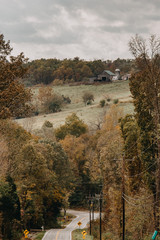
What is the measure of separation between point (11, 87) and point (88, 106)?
8497cm

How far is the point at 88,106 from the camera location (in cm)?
10019

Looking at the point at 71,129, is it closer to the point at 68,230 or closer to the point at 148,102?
the point at 68,230

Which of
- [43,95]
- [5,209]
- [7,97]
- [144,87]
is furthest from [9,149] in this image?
[43,95]

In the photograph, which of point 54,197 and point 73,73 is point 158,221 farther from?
point 73,73

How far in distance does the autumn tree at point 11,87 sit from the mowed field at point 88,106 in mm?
51842


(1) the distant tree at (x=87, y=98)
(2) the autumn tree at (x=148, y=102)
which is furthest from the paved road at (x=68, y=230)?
(1) the distant tree at (x=87, y=98)

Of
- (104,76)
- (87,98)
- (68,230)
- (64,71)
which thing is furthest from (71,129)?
(64,71)

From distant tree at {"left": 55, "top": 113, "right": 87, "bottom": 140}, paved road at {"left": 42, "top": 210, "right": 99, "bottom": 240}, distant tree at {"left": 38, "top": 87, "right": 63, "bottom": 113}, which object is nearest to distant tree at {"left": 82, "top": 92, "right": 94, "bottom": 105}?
distant tree at {"left": 38, "top": 87, "right": 63, "bottom": 113}

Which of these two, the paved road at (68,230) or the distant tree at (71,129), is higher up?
the distant tree at (71,129)

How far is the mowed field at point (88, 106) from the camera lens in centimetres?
8178

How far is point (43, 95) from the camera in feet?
338

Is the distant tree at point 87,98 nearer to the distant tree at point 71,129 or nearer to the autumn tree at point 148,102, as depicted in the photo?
the distant tree at point 71,129

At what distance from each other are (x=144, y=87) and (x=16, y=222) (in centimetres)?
1987

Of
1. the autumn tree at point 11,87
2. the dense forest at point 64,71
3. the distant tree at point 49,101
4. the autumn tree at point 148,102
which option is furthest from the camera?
the dense forest at point 64,71
